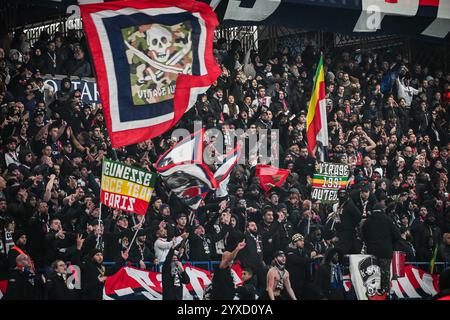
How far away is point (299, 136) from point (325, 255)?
3935 millimetres

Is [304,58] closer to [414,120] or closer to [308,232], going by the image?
[414,120]

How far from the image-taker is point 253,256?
1420 cm

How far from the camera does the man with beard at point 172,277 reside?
13344 mm

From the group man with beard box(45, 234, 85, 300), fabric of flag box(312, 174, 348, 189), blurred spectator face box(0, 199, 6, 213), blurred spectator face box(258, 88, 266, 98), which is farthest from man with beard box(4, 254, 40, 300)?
blurred spectator face box(258, 88, 266, 98)

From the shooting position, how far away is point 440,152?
20.5 m

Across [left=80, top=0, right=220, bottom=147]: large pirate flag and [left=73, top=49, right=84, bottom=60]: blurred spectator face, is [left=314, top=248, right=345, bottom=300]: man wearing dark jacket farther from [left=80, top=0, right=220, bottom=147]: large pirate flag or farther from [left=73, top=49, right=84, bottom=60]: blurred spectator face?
[left=73, top=49, right=84, bottom=60]: blurred spectator face

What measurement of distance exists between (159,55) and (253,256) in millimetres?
3141

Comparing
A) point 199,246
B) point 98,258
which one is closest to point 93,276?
point 98,258

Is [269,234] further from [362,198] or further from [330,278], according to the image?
[362,198]

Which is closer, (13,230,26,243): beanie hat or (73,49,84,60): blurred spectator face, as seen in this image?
(13,230,26,243): beanie hat

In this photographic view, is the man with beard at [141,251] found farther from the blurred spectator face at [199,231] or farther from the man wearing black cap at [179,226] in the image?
the blurred spectator face at [199,231]

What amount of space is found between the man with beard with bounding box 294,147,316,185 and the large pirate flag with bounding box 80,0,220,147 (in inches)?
140

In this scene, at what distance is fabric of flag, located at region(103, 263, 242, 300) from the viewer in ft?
42.8
